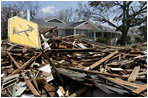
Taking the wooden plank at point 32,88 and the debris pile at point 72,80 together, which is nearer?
the debris pile at point 72,80

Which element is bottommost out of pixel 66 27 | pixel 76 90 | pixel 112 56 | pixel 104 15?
pixel 76 90

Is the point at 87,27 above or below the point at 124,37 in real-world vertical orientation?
above

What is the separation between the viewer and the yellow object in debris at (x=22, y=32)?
175cm

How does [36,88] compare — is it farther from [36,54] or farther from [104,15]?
[104,15]

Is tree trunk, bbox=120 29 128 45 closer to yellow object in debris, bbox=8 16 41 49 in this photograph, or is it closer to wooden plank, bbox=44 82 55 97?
wooden plank, bbox=44 82 55 97

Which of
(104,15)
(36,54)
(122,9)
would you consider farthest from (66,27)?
(36,54)

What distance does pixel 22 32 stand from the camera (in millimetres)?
1870

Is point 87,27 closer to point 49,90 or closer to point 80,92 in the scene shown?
point 80,92

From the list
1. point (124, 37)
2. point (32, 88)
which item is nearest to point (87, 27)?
point (124, 37)

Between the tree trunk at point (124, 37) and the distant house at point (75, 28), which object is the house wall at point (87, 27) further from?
the tree trunk at point (124, 37)

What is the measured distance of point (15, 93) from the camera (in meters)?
2.96

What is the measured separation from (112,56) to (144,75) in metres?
1.47

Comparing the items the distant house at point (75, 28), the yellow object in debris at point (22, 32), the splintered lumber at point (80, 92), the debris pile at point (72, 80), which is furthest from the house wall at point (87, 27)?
the yellow object in debris at point (22, 32)

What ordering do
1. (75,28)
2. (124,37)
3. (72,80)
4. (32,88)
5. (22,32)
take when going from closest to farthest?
(22,32), (32,88), (72,80), (75,28), (124,37)
